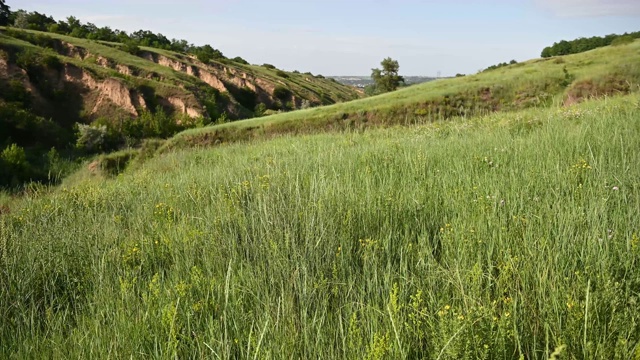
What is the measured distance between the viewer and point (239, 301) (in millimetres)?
1948

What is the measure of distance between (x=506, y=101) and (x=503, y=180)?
16.4m

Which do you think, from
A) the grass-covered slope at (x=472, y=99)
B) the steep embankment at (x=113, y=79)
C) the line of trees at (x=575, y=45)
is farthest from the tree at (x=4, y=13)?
the line of trees at (x=575, y=45)

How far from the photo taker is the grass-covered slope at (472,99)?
1645cm

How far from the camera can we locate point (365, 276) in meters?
2.13

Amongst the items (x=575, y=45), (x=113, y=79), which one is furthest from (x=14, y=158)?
(x=575, y=45)

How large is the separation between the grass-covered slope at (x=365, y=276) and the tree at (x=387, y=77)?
6421cm

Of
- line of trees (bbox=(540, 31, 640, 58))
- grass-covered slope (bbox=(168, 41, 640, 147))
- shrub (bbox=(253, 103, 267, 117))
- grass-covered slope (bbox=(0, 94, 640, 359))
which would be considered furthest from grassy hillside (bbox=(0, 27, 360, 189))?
line of trees (bbox=(540, 31, 640, 58))

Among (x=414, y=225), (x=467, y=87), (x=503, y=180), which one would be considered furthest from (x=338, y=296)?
(x=467, y=87)

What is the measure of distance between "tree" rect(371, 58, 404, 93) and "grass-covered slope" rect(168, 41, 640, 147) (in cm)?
4323

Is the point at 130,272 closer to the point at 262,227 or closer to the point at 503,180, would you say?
the point at 262,227

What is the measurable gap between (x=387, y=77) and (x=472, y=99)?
48.7 meters

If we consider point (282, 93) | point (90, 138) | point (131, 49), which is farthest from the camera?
point (282, 93)

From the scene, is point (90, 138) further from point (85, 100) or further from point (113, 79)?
point (113, 79)

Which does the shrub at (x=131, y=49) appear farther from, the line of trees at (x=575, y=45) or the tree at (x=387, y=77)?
the line of trees at (x=575, y=45)
